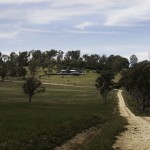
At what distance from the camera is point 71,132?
34.8 meters

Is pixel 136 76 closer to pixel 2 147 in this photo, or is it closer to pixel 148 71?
pixel 148 71

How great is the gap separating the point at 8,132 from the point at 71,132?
6.69m

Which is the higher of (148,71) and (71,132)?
(148,71)

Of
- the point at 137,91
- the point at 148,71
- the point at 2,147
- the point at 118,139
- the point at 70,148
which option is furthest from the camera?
the point at 137,91

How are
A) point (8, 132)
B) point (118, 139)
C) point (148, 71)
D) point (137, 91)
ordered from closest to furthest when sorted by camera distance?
1. point (8, 132)
2. point (118, 139)
3. point (148, 71)
4. point (137, 91)

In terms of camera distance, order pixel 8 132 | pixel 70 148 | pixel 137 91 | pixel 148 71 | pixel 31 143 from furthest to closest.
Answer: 1. pixel 137 91
2. pixel 148 71
3. pixel 8 132
4. pixel 70 148
5. pixel 31 143

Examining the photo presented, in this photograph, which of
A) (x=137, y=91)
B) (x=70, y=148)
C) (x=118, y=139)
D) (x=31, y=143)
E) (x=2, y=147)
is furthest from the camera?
(x=137, y=91)

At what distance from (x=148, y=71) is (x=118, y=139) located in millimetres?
67144

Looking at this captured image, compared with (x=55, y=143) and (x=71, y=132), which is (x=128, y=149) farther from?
(x=71, y=132)

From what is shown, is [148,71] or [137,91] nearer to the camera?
[148,71]

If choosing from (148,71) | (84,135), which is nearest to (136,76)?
(148,71)

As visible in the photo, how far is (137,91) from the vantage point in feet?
346

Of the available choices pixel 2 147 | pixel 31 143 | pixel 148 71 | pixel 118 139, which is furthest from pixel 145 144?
pixel 148 71

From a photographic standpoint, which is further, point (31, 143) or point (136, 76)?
point (136, 76)
